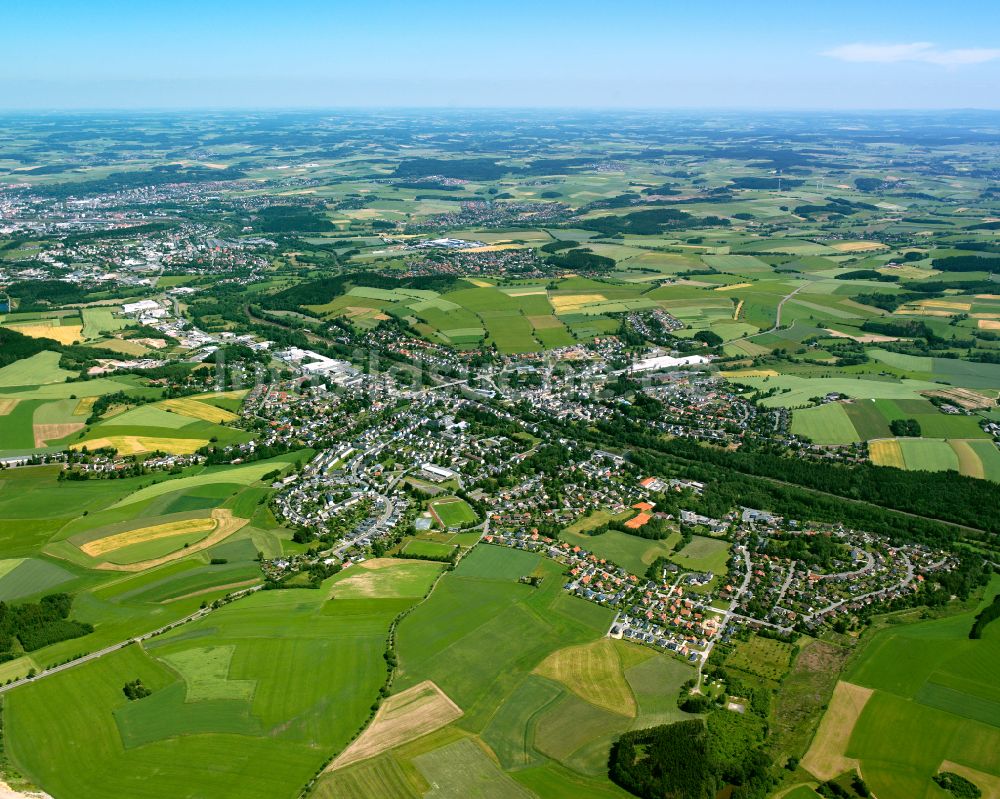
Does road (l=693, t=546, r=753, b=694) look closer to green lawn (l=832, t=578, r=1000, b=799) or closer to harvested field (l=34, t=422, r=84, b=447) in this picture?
green lawn (l=832, t=578, r=1000, b=799)

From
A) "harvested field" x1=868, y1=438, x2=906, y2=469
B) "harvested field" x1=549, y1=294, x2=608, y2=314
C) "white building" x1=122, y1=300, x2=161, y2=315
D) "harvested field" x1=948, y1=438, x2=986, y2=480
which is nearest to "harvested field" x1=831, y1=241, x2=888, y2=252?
"harvested field" x1=549, y1=294, x2=608, y2=314

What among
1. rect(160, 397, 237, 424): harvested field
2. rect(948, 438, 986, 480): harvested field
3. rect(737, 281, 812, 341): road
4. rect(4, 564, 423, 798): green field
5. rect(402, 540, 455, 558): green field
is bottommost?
rect(4, 564, 423, 798): green field

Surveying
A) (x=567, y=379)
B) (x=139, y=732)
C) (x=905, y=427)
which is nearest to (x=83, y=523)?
(x=139, y=732)

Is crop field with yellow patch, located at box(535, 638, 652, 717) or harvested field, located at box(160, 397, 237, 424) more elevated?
harvested field, located at box(160, 397, 237, 424)

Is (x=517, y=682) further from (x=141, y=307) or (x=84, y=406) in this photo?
(x=141, y=307)

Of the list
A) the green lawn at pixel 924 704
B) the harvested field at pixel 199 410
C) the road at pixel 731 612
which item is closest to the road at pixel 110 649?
the road at pixel 731 612

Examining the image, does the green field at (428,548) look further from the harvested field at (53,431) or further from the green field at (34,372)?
the green field at (34,372)
